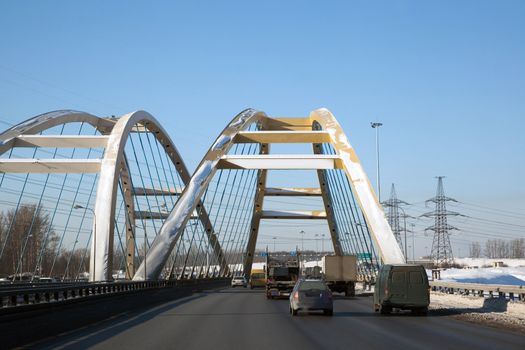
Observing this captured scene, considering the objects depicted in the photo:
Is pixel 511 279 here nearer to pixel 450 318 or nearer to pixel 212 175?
pixel 212 175

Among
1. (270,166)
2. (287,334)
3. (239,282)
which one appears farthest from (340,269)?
(287,334)

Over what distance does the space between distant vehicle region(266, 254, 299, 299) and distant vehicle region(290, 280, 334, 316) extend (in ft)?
58.5

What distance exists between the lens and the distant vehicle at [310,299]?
1011 inches

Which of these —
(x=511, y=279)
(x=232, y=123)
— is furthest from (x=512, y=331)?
(x=511, y=279)

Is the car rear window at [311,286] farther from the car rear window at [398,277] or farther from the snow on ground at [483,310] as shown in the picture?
the snow on ground at [483,310]

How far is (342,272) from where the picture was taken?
158 ft

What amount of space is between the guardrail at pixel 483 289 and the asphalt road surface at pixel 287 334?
611cm

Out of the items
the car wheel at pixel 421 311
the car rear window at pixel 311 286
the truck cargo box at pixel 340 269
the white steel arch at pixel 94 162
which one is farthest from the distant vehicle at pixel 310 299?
the truck cargo box at pixel 340 269

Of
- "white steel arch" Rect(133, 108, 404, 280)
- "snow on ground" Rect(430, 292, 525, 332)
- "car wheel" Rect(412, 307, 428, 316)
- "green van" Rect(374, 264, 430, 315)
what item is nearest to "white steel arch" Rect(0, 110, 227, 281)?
"white steel arch" Rect(133, 108, 404, 280)

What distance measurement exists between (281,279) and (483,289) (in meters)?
15.6

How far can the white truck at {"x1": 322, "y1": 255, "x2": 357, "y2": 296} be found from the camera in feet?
158

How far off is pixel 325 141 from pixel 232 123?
24.8 ft

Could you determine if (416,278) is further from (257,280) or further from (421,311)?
(257,280)

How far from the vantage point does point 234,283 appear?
2987 inches
